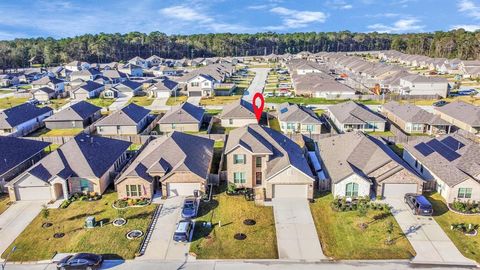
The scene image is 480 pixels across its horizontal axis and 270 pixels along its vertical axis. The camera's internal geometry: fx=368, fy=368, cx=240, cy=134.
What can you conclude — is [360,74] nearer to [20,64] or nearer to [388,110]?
[388,110]

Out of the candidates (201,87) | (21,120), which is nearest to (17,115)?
(21,120)

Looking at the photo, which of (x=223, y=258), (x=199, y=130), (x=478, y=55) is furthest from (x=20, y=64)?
(x=478, y=55)

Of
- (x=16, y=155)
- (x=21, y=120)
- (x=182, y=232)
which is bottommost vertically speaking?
(x=182, y=232)

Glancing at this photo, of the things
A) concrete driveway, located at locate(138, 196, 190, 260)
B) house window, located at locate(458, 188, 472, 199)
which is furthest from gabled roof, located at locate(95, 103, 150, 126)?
house window, located at locate(458, 188, 472, 199)

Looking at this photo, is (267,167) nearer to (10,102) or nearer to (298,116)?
(298,116)

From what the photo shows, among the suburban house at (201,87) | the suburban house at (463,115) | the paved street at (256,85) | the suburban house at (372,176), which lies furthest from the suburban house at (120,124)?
the suburban house at (463,115)

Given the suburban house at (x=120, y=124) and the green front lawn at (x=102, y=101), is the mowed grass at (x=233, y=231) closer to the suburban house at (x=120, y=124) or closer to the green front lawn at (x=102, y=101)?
the suburban house at (x=120, y=124)

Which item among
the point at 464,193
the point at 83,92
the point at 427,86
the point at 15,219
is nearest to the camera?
the point at 15,219
